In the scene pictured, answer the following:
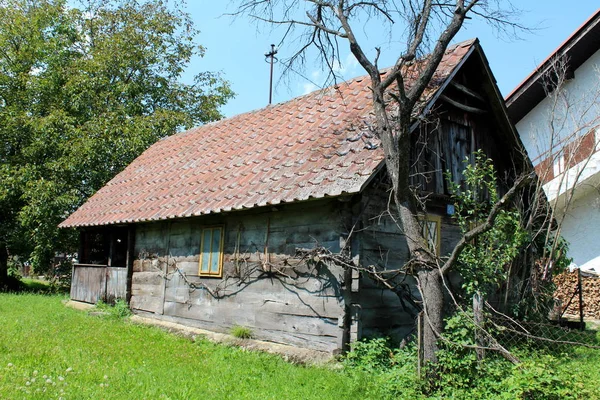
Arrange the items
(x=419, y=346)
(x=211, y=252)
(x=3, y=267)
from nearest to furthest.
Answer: (x=419, y=346), (x=211, y=252), (x=3, y=267)

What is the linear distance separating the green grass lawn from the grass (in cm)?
1

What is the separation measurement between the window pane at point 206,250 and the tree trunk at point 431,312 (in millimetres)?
Result: 5254

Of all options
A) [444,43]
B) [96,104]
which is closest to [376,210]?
[444,43]

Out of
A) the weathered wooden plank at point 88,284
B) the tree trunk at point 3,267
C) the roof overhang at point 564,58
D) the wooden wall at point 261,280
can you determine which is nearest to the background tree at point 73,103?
the tree trunk at point 3,267

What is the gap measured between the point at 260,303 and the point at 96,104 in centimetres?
1779

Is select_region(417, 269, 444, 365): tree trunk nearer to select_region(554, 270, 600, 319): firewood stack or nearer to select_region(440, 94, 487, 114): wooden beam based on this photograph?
select_region(440, 94, 487, 114): wooden beam

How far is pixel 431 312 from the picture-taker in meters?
6.25

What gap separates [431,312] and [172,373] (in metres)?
3.54

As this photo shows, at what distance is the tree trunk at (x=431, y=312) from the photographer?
6164mm

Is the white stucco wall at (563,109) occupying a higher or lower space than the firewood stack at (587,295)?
higher

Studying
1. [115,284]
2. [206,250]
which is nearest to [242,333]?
[206,250]

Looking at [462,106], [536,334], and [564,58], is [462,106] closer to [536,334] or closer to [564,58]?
[536,334]

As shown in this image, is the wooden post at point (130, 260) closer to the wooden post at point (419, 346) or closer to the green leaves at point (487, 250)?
the green leaves at point (487, 250)

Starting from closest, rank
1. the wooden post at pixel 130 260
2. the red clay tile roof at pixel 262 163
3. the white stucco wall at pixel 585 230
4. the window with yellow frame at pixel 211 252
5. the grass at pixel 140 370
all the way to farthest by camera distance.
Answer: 1. the grass at pixel 140 370
2. the red clay tile roof at pixel 262 163
3. the window with yellow frame at pixel 211 252
4. the wooden post at pixel 130 260
5. the white stucco wall at pixel 585 230
